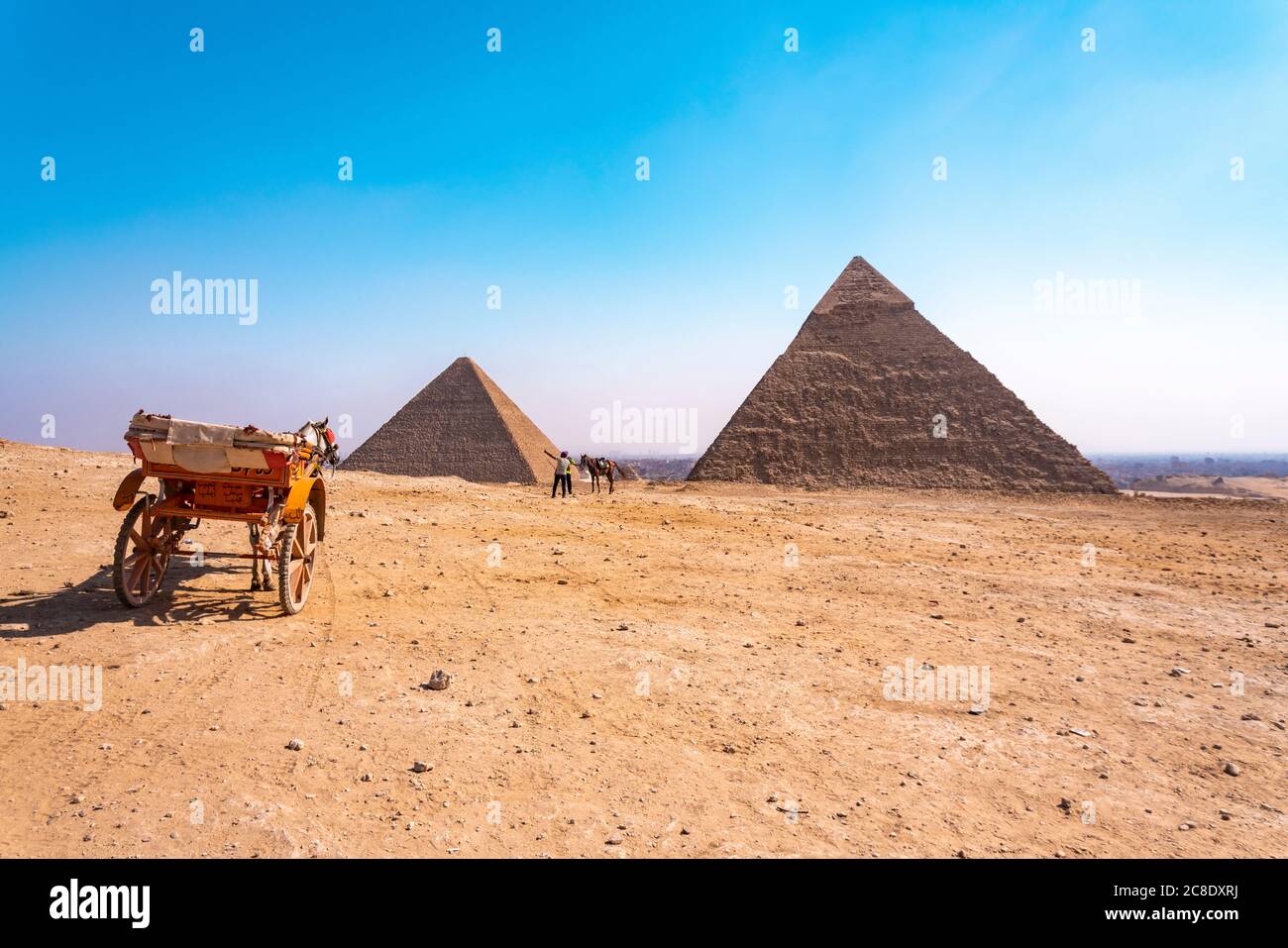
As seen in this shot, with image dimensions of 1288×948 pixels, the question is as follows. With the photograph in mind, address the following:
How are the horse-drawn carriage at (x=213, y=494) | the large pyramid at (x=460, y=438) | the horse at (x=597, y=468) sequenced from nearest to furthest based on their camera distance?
the horse-drawn carriage at (x=213, y=494), the horse at (x=597, y=468), the large pyramid at (x=460, y=438)

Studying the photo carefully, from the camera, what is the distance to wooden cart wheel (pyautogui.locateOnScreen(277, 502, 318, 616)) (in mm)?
5422

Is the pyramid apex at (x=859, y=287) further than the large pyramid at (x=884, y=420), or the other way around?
the pyramid apex at (x=859, y=287)

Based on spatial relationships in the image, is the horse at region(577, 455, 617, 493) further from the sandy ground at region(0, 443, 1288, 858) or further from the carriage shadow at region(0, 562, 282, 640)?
the carriage shadow at region(0, 562, 282, 640)

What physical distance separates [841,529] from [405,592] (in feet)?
29.2

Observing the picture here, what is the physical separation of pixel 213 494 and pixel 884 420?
36206 mm

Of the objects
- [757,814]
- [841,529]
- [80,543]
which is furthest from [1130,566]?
[80,543]

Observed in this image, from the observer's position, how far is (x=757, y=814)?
304 cm

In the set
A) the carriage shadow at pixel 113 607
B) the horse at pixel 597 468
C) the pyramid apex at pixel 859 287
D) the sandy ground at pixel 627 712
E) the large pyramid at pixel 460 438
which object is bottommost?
the sandy ground at pixel 627 712

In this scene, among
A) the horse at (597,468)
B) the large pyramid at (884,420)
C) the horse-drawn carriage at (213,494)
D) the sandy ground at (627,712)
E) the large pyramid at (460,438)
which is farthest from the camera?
the large pyramid at (460,438)

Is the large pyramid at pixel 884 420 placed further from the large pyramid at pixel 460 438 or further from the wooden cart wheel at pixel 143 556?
the wooden cart wheel at pixel 143 556

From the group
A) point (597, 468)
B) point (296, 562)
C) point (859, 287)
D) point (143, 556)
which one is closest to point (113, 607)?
point (143, 556)

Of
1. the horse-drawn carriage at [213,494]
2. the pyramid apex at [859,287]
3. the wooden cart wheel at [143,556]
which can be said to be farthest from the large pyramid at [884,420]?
the wooden cart wheel at [143,556]

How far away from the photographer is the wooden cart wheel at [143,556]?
539 centimetres
